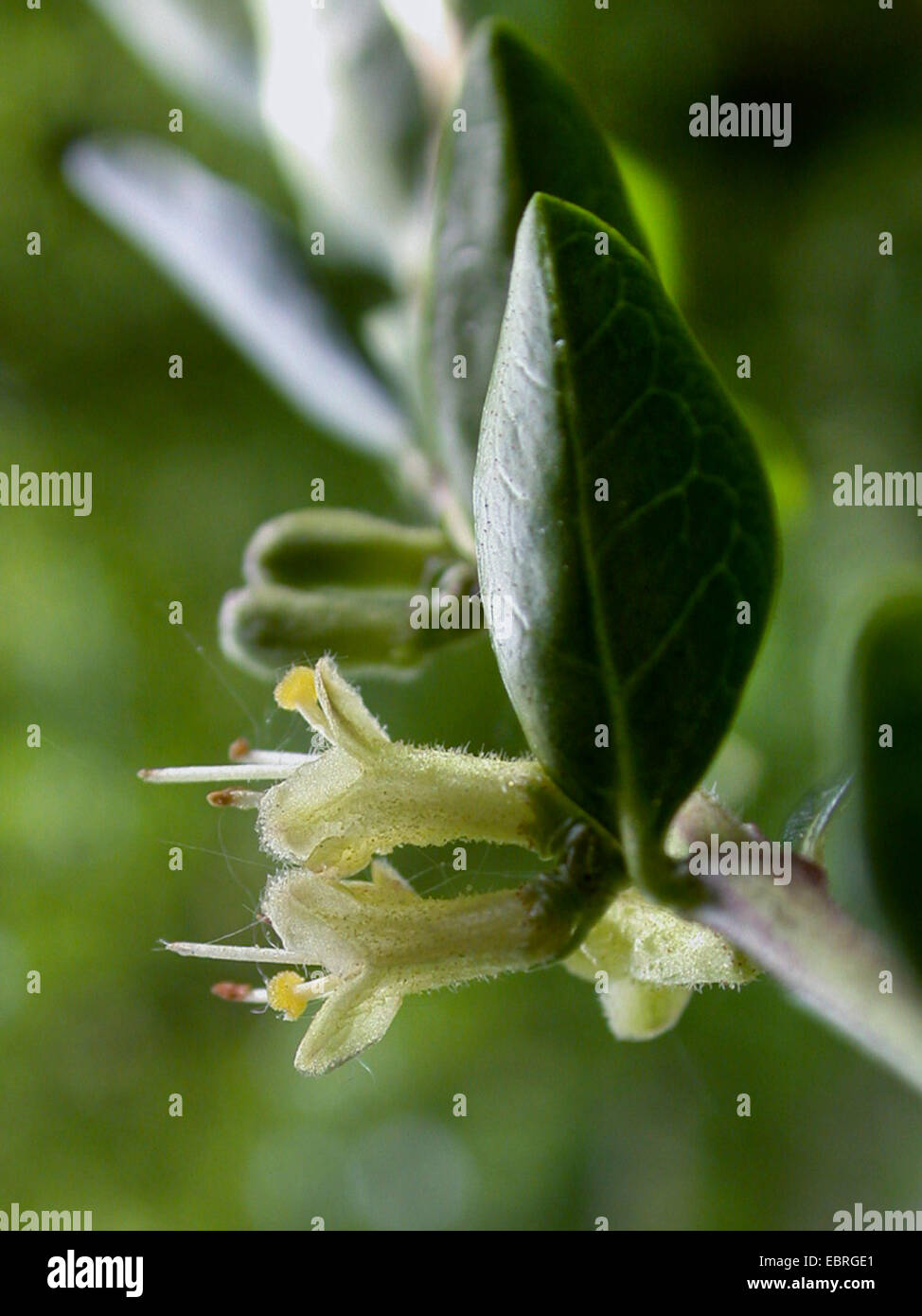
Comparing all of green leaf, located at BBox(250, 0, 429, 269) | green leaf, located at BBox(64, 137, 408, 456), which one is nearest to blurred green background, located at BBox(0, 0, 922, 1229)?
green leaf, located at BBox(64, 137, 408, 456)

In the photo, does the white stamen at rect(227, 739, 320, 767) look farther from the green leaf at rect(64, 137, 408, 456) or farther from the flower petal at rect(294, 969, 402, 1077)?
the green leaf at rect(64, 137, 408, 456)

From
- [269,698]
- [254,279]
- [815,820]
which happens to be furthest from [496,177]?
[269,698]

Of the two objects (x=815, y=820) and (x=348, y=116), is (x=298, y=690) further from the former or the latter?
(x=348, y=116)

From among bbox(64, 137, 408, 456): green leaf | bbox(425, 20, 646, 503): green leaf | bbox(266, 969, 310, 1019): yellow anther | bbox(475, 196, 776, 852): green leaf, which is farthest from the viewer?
bbox(64, 137, 408, 456): green leaf

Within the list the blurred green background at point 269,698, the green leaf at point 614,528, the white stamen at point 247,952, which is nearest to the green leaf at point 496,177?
the green leaf at point 614,528

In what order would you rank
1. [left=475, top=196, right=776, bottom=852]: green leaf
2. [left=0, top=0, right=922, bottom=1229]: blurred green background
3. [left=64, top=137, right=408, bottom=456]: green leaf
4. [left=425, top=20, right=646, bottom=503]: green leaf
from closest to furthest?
[left=475, top=196, right=776, bottom=852]: green leaf < [left=425, top=20, right=646, bottom=503]: green leaf < [left=64, top=137, right=408, bottom=456]: green leaf < [left=0, top=0, right=922, bottom=1229]: blurred green background

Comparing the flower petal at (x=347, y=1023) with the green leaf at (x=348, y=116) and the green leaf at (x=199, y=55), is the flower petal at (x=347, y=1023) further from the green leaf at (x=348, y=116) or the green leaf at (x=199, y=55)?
the green leaf at (x=199, y=55)
